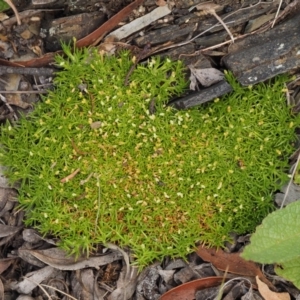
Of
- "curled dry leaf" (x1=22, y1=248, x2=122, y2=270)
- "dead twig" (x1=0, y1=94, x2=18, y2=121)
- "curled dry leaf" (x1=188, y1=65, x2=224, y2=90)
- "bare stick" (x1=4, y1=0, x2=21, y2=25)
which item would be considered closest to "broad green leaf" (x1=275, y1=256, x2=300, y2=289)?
"curled dry leaf" (x1=22, y1=248, x2=122, y2=270)

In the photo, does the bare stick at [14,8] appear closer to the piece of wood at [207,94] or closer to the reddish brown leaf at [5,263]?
the piece of wood at [207,94]

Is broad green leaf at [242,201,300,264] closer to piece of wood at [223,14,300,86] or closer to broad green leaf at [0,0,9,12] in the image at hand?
piece of wood at [223,14,300,86]

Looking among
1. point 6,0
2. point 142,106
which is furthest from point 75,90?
point 6,0

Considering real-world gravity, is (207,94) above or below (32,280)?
above

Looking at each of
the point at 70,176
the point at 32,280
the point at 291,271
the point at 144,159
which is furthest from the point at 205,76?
the point at 32,280

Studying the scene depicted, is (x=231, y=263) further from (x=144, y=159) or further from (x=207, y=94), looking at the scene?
(x=207, y=94)

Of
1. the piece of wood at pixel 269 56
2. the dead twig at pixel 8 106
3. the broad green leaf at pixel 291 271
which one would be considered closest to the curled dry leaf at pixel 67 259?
the dead twig at pixel 8 106
